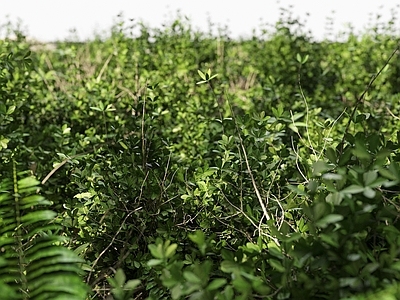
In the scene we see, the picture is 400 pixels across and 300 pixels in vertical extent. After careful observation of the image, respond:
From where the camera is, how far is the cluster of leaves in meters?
1.30

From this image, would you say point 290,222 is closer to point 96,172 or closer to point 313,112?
point 96,172

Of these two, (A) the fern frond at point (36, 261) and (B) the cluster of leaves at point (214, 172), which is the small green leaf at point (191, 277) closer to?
(B) the cluster of leaves at point (214, 172)

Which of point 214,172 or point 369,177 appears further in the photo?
point 214,172

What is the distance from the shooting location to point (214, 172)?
2281mm

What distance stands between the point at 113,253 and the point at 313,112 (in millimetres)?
1914

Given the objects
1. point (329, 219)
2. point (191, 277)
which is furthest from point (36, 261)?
point (329, 219)

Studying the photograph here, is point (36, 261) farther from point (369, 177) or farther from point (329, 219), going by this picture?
point (369, 177)

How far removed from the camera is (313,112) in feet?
11.4

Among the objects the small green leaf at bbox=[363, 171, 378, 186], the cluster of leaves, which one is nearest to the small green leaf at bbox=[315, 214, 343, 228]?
the cluster of leaves

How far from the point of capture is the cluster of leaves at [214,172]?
130cm

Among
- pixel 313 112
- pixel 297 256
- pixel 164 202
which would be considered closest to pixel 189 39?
pixel 313 112

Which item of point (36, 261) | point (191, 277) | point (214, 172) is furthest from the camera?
point (214, 172)

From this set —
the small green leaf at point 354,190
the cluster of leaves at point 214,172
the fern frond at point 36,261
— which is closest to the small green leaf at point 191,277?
the cluster of leaves at point 214,172

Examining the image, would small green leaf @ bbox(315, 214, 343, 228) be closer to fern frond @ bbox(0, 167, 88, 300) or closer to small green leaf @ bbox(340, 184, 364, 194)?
small green leaf @ bbox(340, 184, 364, 194)
